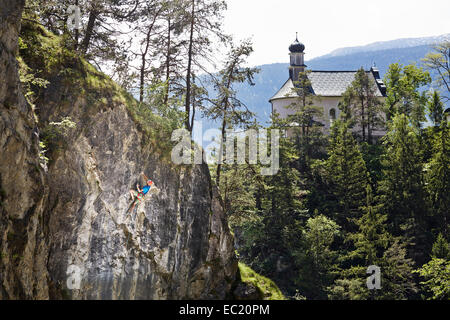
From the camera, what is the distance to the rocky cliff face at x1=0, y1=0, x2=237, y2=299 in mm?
12078

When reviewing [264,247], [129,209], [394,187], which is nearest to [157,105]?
[129,209]

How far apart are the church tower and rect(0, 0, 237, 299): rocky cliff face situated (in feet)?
118

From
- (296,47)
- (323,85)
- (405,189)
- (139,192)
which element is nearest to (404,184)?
(405,189)

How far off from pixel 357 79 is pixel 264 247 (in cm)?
1911

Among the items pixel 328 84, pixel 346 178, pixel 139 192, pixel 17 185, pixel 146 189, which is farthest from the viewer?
pixel 328 84

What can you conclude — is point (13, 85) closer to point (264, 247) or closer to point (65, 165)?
point (65, 165)

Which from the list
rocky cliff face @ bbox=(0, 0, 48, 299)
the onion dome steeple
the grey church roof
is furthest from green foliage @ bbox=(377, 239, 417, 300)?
the onion dome steeple

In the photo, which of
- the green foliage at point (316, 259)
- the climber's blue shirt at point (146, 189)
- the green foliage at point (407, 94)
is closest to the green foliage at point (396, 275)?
the green foliage at point (316, 259)

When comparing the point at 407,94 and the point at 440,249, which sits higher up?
the point at 407,94

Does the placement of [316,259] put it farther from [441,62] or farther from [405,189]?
[441,62]

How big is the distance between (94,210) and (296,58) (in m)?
42.8

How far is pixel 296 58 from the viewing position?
54.1m

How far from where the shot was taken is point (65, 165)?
49.5 ft

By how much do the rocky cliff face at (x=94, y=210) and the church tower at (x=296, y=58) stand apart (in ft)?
118
